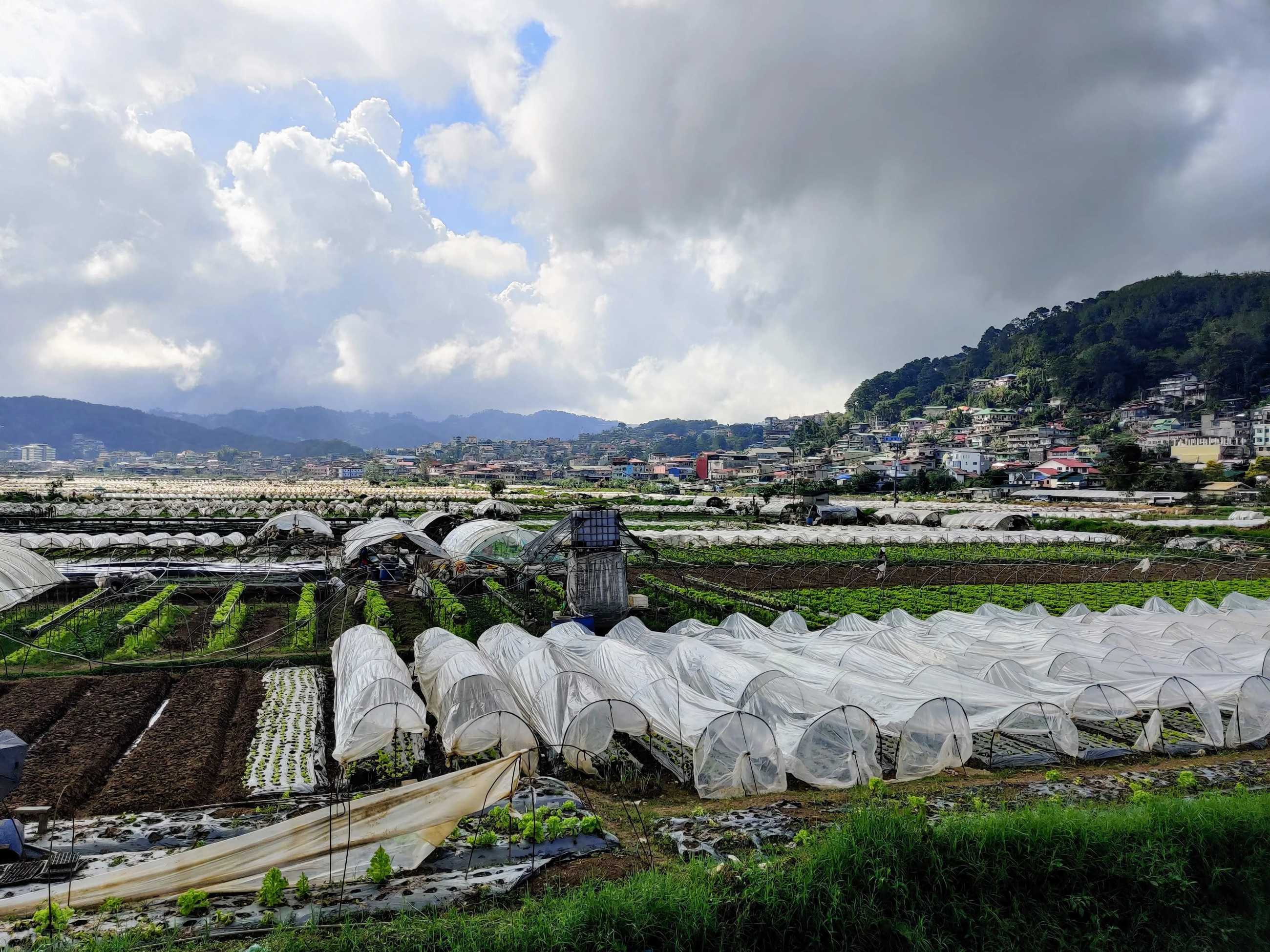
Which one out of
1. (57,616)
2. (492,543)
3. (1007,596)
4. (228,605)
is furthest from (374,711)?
(1007,596)

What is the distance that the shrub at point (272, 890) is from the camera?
6.18m

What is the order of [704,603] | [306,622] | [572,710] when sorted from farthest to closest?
[704,603]
[306,622]
[572,710]

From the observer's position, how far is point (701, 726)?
10.5 m

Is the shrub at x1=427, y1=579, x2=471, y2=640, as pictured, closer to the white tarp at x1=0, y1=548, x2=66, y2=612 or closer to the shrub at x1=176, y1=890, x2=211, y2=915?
the shrub at x1=176, y1=890, x2=211, y2=915

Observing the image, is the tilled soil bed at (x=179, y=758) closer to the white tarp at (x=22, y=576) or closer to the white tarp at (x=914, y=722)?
the white tarp at (x=914, y=722)

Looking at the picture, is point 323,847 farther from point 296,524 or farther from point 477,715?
point 296,524

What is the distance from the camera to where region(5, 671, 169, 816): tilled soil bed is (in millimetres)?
9172

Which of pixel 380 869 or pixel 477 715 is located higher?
pixel 477 715

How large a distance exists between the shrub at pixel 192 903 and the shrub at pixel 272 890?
0.40m

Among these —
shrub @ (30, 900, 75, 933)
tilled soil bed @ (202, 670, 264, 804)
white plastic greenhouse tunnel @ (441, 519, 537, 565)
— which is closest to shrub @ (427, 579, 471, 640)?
white plastic greenhouse tunnel @ (441, 519, 537, 565)

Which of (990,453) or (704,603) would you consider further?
(990,453)

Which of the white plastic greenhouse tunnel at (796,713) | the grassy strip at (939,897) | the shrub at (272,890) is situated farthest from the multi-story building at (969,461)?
the shrub at (272,890)

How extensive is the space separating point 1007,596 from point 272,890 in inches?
986

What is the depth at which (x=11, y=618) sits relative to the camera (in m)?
19.9
